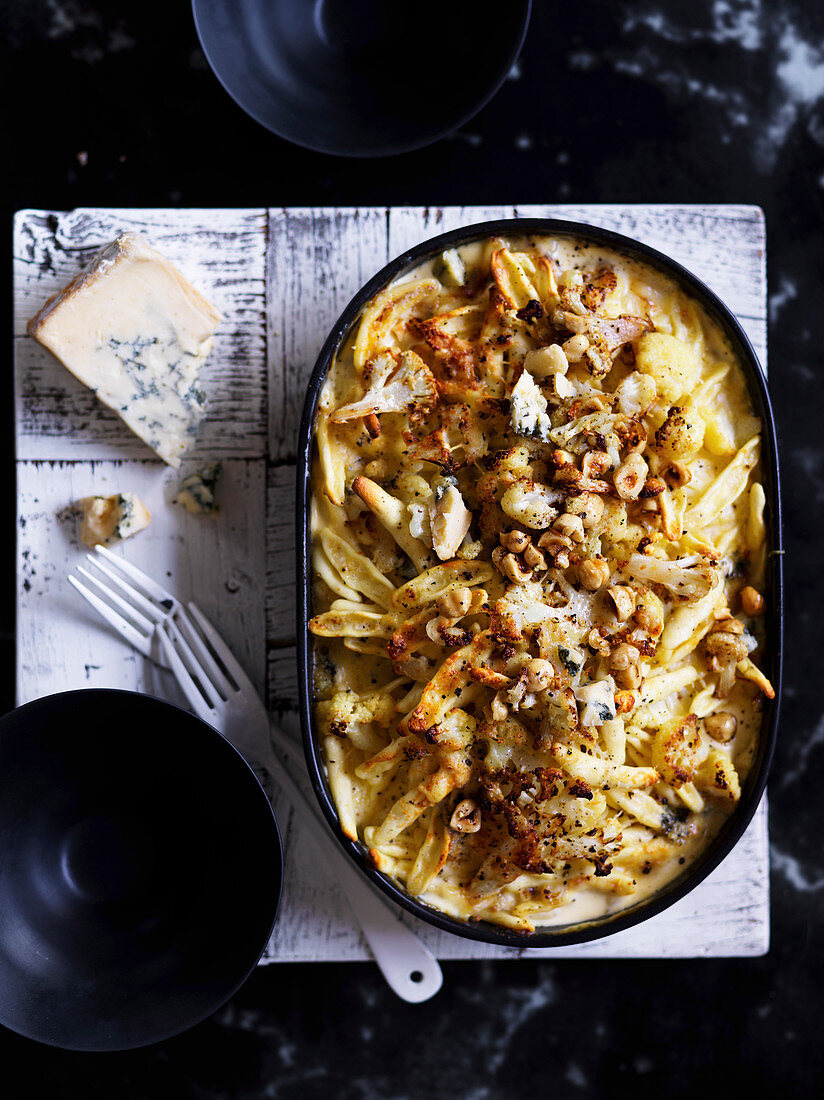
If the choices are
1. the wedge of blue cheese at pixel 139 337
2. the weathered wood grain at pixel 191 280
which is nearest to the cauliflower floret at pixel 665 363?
the weathered wood grain at pixel 191 280

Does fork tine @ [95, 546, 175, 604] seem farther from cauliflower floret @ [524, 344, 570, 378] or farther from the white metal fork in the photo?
cauliflower floret @ [524, 344, 570, 378]

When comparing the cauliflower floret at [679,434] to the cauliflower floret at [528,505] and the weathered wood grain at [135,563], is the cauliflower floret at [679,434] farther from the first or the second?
the weathered wood grain at [135,563]

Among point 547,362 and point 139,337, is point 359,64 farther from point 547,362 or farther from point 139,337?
point 547,362

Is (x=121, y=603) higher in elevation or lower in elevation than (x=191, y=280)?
lower

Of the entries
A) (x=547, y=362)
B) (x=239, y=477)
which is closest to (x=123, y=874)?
(x=239, y=477)

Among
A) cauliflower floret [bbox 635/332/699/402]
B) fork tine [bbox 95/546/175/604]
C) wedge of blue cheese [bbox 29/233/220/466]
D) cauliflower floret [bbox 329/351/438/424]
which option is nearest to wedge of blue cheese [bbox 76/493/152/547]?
fork tine [bbox 95/546/175/604]
